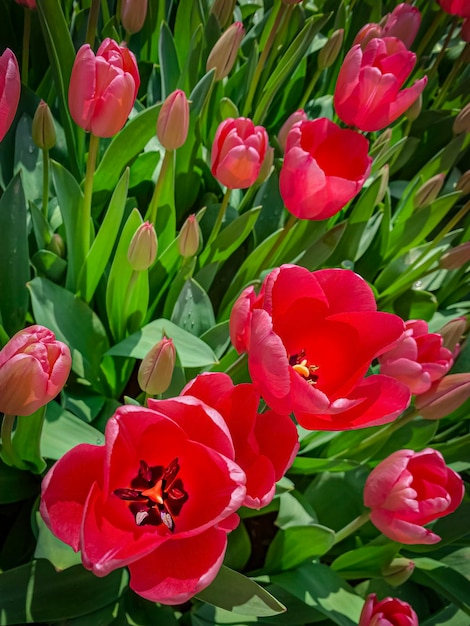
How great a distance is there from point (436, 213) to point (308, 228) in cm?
28

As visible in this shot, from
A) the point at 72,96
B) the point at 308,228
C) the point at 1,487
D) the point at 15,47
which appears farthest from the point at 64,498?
the point at 15,47

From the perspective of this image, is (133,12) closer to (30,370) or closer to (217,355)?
(217,355)

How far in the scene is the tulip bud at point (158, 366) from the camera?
24.4 inches

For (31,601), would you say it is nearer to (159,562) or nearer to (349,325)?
(159,562)

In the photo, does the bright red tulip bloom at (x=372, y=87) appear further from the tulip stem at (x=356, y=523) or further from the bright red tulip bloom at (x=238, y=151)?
the tulip stem at (x=356, y=523)

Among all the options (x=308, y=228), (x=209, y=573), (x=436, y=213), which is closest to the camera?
(x=209, y=573)

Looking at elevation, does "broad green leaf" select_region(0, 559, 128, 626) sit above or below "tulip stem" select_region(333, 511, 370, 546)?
below

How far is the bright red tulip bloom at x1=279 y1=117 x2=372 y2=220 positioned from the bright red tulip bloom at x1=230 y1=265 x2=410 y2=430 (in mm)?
172

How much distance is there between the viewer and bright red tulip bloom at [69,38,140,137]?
687 mm

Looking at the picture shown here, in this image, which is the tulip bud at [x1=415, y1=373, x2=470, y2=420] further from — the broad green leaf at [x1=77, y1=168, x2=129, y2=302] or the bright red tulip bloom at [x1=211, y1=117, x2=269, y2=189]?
the broad green leaf at [x1=77, y1=168, x2=129, y2=302]

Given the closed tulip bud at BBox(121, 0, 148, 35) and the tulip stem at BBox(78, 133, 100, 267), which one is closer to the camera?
the tulip stem at BBox(78, 133, 100, 267)

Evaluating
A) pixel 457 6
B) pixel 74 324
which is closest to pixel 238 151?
pixel 74 324

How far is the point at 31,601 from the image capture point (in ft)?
2.28

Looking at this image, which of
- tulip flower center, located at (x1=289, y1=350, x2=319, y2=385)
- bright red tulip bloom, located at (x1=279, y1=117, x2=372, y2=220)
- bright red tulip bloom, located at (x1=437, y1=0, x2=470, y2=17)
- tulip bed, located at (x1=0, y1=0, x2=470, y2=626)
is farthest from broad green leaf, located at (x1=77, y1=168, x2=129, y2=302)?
bright red tulip bloom, located at (x1=437, y1=0, x2=470, y2=17)
